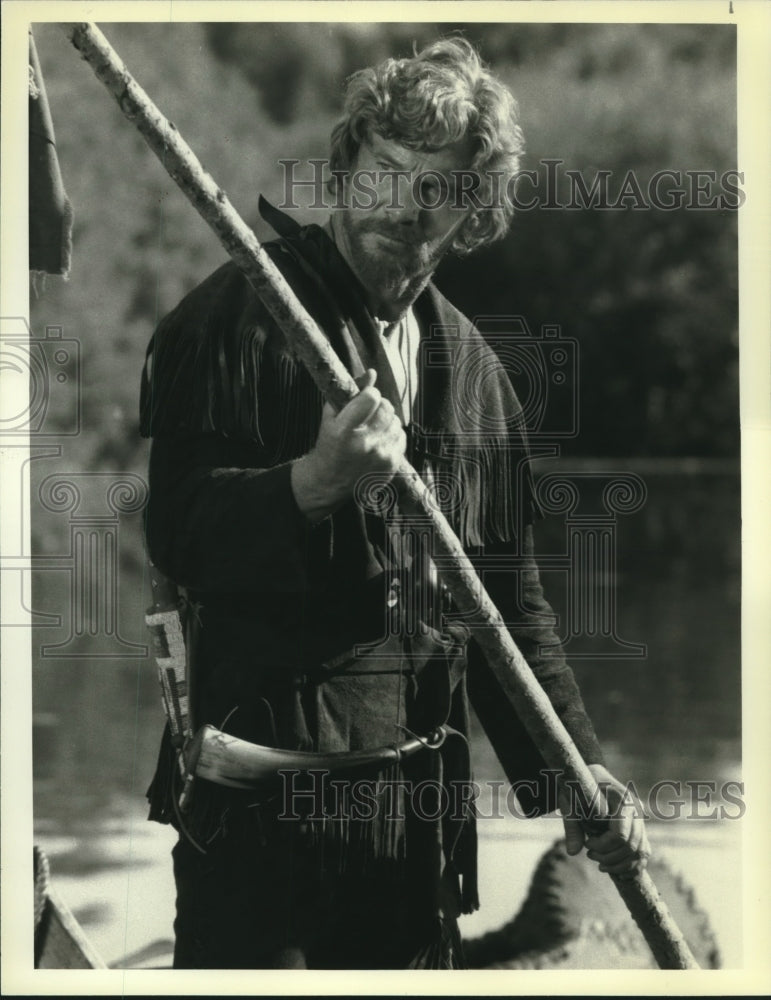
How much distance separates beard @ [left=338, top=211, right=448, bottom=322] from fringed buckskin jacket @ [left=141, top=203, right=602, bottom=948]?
0.04 metres

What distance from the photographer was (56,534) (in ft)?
11.4

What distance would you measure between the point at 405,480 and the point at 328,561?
282 mm

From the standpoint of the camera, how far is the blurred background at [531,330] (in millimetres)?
→ 3434

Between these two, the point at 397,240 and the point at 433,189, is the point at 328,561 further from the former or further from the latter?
the point at 433,189

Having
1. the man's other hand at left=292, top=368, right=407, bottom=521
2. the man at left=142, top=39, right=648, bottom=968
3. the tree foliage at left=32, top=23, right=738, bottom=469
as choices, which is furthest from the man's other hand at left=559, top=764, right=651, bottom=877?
the man's other hand at left=292, top=368, right=407, bottom=521

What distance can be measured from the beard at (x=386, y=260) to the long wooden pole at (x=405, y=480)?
0.28 meters

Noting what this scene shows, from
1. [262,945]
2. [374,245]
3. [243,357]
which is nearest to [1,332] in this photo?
[243,357]

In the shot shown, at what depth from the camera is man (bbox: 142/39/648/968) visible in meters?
3.29

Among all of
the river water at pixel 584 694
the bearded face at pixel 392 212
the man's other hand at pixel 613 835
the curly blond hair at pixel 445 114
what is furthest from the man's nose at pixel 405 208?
the man's other hand at pixel 613 835

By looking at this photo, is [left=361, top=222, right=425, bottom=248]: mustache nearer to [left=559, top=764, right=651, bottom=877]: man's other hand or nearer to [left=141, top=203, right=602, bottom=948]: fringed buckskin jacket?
[left=141, top=203, right=602, bottom=948]: fringed buckskin jacket

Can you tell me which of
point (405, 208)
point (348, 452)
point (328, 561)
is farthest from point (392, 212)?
point (328, 561)

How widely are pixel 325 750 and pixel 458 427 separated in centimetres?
86

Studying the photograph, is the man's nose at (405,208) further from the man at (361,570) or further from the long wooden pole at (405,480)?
the long wooden pole at (405,480)

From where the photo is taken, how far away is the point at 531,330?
3.50m
